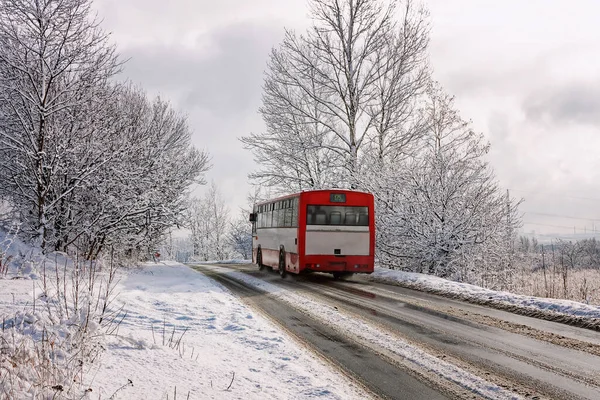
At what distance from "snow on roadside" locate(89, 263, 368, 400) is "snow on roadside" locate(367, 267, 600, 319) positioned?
5471mm

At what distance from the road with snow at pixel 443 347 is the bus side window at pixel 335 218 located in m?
5.57

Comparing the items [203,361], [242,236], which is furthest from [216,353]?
[242,236]

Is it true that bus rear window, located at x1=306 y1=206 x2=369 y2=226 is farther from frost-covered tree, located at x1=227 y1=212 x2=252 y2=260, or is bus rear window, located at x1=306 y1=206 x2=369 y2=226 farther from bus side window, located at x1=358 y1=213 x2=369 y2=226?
frost-covered tree, located at x1=227 y1=212 x2=252 y2=260

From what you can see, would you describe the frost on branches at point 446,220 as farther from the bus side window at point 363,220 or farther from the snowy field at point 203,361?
the snowy field at point 203,361

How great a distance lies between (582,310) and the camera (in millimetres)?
8508

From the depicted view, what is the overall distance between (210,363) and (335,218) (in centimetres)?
1147

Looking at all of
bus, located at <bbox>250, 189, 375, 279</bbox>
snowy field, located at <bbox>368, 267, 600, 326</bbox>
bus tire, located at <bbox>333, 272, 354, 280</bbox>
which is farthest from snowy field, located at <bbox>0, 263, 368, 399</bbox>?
bus tire, located at <bbox>333, 272, 354, 280</bbox>

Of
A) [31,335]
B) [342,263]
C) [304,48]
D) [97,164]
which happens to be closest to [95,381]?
[31,335]

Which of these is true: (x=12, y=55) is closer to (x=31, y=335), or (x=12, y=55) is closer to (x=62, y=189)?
(x=62, y=189)

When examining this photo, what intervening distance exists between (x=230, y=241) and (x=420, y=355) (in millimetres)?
58012

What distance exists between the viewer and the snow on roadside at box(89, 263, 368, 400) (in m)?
4.14

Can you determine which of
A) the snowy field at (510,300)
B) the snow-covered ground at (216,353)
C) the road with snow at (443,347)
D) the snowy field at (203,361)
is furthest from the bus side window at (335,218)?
the snowy field at (203,361)

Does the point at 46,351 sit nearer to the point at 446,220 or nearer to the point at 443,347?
the point at 443,347

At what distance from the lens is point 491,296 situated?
1074cm
